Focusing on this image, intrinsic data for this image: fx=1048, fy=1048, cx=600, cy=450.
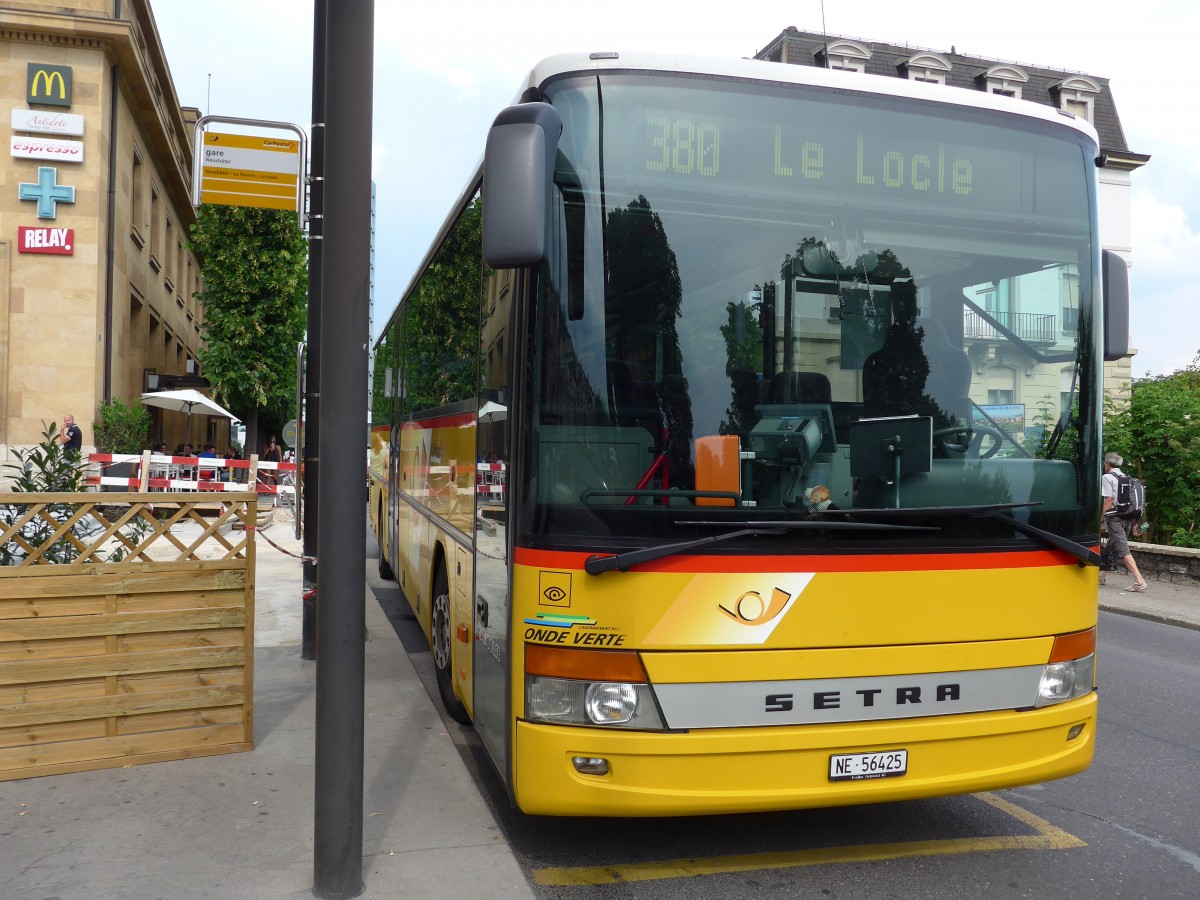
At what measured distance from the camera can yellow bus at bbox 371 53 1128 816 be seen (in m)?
3.80

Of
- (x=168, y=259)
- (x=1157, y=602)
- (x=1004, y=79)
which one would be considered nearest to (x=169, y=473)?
(x=1157, y=602)

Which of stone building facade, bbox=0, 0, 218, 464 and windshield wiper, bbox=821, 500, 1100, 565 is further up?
stone building facade, bbox=0, 0, 218, 464

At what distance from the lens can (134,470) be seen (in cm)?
2261

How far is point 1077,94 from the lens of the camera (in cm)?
3875

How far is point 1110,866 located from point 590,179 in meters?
3.52

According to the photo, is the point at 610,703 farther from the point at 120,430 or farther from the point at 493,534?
the point at 120,430

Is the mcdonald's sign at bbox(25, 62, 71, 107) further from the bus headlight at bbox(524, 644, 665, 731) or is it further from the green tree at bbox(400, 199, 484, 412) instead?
the bus headlight at bbox(524, 644, 665, 731)

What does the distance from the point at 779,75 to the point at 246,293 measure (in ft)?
115

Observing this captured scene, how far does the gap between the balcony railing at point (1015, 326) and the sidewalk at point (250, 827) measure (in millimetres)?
2786

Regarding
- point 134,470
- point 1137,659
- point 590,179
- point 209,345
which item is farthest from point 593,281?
point 209,345

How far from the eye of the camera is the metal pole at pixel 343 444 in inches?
147

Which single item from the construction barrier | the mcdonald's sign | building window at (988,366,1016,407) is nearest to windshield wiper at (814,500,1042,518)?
building window at (988,366,1016,407)

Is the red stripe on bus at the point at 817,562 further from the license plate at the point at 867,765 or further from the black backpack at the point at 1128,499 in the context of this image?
the black backpack at the point at 1128,499

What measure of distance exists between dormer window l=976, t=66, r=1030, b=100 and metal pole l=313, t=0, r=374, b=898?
3727 centimetres
